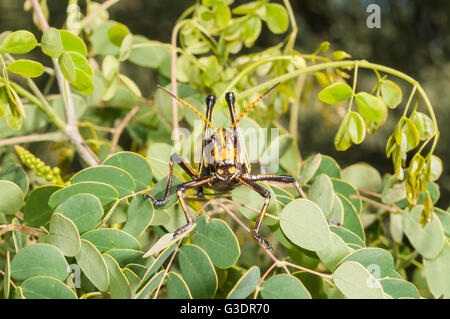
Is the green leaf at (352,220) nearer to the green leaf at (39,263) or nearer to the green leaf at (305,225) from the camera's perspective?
the green leaf at (305,225)

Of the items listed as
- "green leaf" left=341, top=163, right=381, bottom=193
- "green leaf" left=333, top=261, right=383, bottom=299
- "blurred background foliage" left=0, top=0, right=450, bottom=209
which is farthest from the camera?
"blurred background foliage" left=0, top=0, right=450, bottom=209

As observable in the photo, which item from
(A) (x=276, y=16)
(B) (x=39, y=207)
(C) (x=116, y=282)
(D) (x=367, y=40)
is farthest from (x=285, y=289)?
(D) (x=367, y=40)

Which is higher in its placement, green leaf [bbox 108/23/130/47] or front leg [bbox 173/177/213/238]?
green leaf [bbox 108/23/130/47]

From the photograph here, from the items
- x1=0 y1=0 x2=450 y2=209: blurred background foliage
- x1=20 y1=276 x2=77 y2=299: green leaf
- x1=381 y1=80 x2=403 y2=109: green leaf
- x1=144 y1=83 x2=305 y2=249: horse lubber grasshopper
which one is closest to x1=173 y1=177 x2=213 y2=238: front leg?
x1=144 y1=83 x2=305 y2=249: horse lubber grasshopper

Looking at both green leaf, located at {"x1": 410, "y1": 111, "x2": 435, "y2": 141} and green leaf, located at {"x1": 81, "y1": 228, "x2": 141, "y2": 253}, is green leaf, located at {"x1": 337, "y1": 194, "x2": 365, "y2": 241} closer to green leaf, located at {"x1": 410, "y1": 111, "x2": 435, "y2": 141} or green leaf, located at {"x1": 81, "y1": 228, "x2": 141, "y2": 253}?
green leaf, located at {"x1": 410, "y1": 111, "x2": 435, "y2": 141}

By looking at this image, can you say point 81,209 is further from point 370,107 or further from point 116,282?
point 370,107

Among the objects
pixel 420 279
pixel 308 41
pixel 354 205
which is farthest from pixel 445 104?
pixel 354 205
